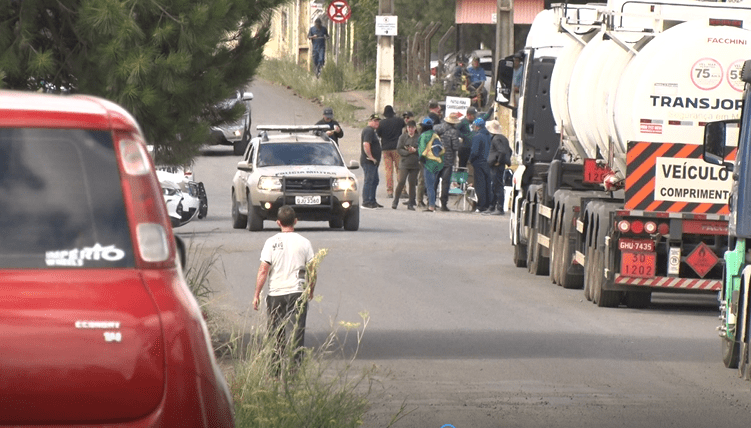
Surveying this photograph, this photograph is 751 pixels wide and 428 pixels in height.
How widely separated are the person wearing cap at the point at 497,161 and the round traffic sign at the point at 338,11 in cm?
1503

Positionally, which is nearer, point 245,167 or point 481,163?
point 245,167

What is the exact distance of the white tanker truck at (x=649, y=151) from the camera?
15.7 m

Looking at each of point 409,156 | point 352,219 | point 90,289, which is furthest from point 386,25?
point 90,289

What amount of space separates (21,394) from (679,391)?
7.57 metres

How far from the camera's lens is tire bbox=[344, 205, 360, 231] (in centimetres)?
2573

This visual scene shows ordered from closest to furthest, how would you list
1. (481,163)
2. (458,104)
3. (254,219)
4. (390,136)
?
(254,219) → (481,163) → (390,136) → (458,104)

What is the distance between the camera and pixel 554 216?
19797mm

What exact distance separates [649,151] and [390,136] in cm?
1618

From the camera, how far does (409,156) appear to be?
30.7 meters

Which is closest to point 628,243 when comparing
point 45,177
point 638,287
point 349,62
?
point 638,287

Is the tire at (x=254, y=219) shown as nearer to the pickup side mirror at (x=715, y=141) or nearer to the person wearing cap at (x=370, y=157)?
the person wearing cap at (x=370, y=157)

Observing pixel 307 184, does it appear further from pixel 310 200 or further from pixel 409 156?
pixel 409 156

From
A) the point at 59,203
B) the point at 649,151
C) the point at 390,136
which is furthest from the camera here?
the point at 390,136

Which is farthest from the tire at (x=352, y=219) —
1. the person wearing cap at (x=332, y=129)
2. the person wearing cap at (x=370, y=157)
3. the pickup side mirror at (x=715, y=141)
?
the pickup side mirror at (x=715, y=141)
